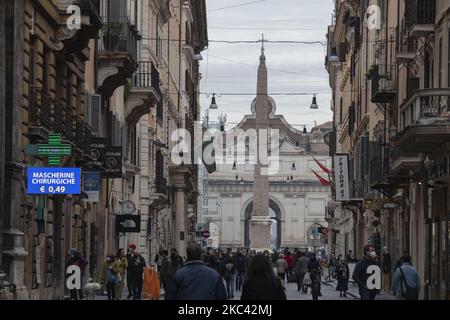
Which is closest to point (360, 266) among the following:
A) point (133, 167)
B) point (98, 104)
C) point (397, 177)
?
point (98, 104)

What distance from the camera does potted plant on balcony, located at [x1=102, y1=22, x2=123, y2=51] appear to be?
43281 millimetres

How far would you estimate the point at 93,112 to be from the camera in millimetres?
40625

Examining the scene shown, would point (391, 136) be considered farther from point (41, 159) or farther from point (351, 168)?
point (351, 168)

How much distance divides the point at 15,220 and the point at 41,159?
3.85 m

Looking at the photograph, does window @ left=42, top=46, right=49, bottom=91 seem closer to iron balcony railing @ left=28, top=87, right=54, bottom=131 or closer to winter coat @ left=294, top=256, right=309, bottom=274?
iron balcony railing @ left=28, top=87, right=54, bottom=131

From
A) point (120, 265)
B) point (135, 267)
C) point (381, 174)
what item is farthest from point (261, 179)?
point (120, 265)

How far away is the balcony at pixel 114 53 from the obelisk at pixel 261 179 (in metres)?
70.2

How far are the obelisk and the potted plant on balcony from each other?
7059cm

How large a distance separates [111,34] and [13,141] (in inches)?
615

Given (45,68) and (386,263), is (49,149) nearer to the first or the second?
(45,68)

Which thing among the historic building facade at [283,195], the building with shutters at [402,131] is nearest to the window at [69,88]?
the building with shutters at [402,131]

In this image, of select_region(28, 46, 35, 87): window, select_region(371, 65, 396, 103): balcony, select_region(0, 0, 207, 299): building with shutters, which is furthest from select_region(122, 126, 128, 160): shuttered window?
select_region(28, 46, 35, 87): window

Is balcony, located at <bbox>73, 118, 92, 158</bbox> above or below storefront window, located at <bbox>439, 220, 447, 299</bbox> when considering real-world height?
above

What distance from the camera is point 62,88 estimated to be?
36.2 metres
